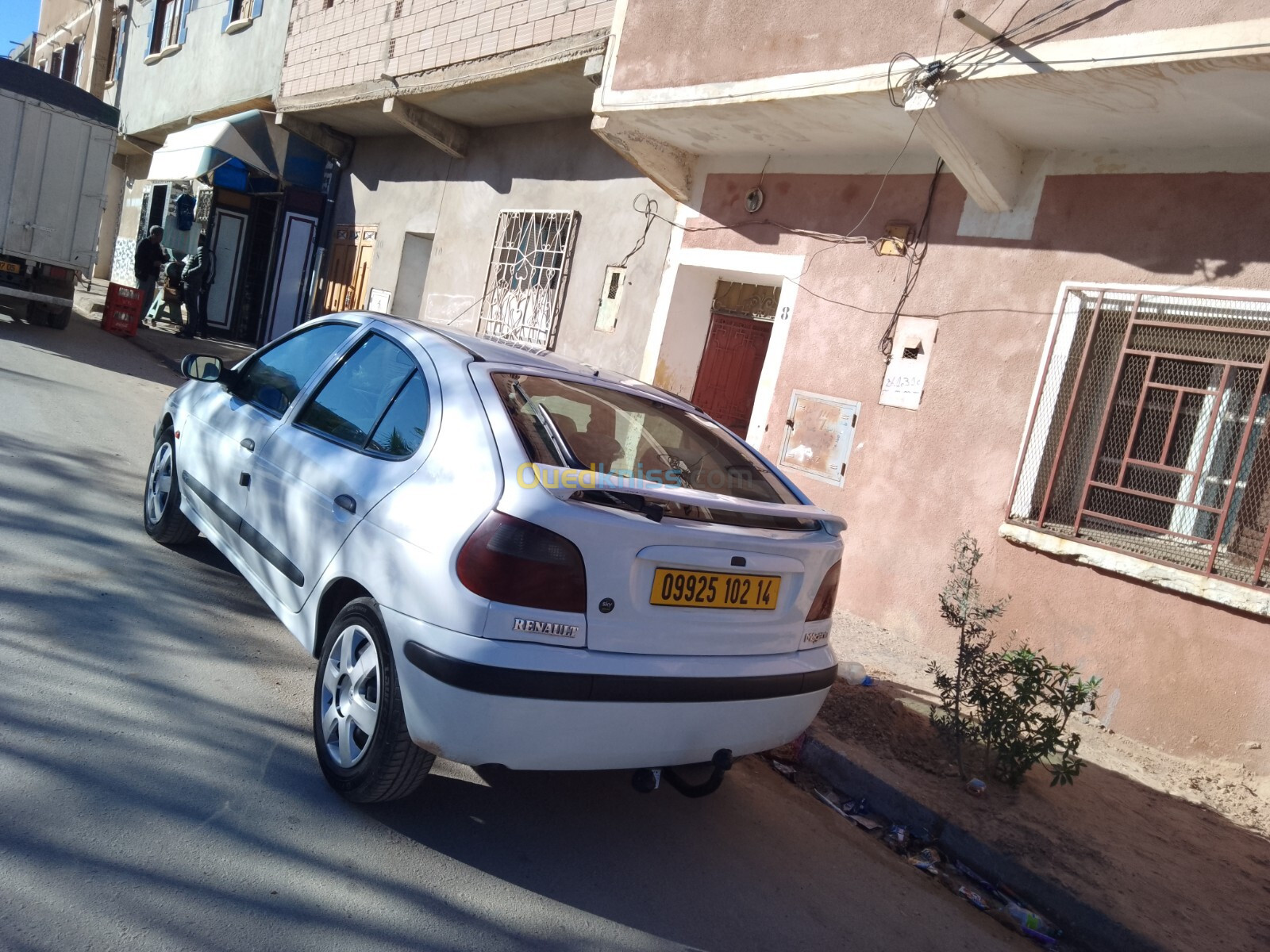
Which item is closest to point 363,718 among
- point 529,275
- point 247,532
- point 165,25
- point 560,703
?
point 560,703

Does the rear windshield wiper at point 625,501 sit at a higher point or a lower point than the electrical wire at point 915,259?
lower

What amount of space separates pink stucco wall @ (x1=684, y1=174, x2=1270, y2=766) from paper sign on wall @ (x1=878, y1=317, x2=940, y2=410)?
7cm

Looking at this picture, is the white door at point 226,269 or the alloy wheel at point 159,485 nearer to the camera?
the alloy wheel at point 159,485

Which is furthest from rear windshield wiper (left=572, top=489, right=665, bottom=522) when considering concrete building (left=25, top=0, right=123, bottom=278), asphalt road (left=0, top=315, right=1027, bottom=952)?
concrete building (left=25, top=0, right=123, bottom=278)

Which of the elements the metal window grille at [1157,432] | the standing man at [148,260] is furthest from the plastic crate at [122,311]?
the metal window grille at [1157,432]

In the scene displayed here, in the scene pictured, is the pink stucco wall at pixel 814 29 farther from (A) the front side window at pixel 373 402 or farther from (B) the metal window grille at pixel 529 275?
(A) the front side window at pixel 373 402

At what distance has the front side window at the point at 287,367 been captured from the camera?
421cm

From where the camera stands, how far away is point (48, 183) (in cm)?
1362

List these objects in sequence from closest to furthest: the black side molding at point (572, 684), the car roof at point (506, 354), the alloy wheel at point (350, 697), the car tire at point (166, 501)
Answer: the black side molding at point (572, 684)
the alloy wheel at point (350, 697)
the car roof at point (506, 354)
the car tire at point (166, 501)

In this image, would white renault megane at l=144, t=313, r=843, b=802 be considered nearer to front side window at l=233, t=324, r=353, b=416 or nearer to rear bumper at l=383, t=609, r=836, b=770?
rear bumper at l=383, t=609, r=836, b=770

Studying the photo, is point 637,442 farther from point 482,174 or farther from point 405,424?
point 482,174

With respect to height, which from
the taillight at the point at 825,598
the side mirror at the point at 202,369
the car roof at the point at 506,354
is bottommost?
the taillight at the point at 825,598

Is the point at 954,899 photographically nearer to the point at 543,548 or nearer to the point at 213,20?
the point at 543,548

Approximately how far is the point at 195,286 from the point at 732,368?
12.0m
